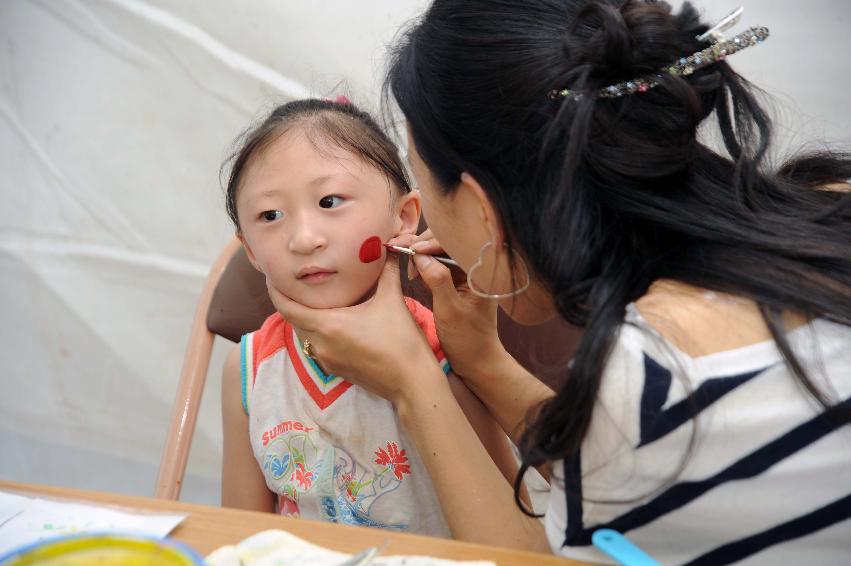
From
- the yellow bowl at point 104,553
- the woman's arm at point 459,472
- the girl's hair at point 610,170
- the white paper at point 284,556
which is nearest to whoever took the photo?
the yellow bowl at point 104,553

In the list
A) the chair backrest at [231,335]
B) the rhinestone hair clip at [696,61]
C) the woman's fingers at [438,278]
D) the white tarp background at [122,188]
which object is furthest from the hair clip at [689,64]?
the white tarp background at [122,188]

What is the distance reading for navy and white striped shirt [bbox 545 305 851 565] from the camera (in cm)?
81

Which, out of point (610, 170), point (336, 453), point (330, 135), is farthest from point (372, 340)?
point (610, 170)

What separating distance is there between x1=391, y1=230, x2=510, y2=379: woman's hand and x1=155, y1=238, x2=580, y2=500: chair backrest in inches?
6.5

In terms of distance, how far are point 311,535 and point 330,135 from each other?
2.22 ft

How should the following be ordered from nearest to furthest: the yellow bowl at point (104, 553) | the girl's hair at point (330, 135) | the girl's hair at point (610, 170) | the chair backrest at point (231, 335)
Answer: the yellow bowl at point (104, 553)
the girl's hair at point (610, 170)
the girl's hair at point (330, 135)
the chair backrest at point (231, 335)

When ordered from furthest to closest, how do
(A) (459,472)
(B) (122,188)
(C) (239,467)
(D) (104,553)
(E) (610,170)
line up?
(B) (122,188)
(C) (239,467)
(A) (459,472)
(E) (610,170)
(D) (104,553)

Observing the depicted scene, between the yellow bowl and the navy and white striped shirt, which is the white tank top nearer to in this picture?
the navy and white striped shirt

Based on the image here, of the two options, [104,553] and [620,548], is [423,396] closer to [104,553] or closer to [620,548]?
[620,548]

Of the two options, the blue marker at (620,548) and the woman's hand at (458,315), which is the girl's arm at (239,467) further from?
the blue marker at (620,548)

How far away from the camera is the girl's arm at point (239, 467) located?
55.0 inches

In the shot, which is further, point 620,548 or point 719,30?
point 719,30

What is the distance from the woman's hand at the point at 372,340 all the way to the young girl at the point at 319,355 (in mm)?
46

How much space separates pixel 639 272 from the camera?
93cm
